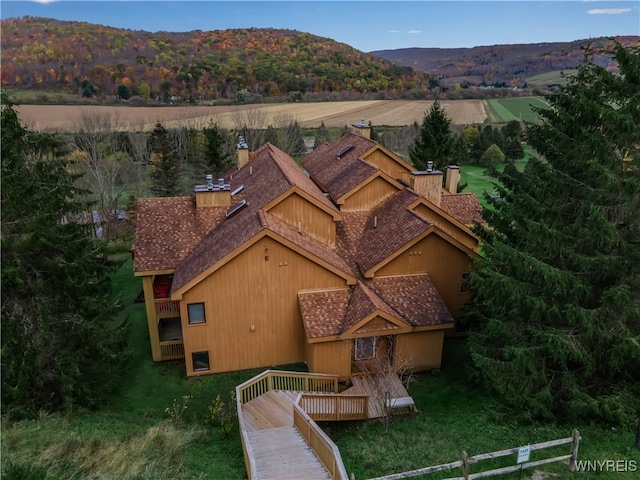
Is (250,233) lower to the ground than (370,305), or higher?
higher

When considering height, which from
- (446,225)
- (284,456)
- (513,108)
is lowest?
(284,456)

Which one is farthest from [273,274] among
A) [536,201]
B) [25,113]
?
[25,113]

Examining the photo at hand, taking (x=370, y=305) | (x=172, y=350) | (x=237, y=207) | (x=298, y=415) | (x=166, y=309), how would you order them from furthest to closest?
(x=237, y=207) < (x=172, y=350) < (x=166, y=309) < (x=370, y=305) < (x=298, y=415)

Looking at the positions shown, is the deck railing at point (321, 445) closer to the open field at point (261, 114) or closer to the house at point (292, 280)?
the house at point (292, 280)

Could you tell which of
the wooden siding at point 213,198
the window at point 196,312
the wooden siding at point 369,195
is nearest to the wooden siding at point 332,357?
the window at point 196,312

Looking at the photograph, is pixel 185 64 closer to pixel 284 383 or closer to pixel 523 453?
pixel 284 383

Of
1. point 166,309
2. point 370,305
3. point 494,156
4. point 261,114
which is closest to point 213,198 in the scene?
point 166,309

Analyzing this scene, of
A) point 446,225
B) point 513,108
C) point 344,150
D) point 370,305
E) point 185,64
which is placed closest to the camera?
point 370,305

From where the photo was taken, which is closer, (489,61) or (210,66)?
(210,66)

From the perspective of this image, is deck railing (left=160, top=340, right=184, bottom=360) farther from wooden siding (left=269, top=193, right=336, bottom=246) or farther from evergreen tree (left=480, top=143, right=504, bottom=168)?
evergreen tree (left=480, top=143, right=504, bottom=168)
